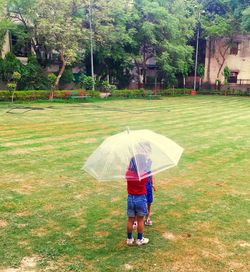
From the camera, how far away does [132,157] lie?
4383 mm

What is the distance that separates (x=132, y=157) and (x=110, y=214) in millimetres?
1805

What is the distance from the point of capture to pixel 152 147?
4.49m

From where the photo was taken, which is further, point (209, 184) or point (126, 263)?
point (209, 184)

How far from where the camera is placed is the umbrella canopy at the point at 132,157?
4375 mm

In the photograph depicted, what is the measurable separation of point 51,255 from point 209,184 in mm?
4050

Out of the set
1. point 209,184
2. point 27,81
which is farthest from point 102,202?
point 27,81

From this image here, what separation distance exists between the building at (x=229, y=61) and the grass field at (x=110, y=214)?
3669 centimetres

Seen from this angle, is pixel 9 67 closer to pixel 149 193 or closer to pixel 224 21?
pixel 224 21

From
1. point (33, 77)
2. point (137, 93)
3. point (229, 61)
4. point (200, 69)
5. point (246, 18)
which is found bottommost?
point (137, 93)

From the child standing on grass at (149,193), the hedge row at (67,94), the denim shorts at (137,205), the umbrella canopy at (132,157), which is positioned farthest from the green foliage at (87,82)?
the denim shorts at (137,205)

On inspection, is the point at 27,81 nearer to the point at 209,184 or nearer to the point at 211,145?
the point at 211,145

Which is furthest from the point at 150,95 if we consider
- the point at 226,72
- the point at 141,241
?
the point at 141,241

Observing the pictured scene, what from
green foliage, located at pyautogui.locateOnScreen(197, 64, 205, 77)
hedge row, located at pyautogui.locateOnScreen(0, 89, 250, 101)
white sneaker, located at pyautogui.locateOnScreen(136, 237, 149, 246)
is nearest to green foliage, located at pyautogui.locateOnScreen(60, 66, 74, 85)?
hedge row, located at pyautogui.locateOnScreen(0, 89, 250, 101)

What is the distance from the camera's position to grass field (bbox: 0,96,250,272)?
4387 millimetres
